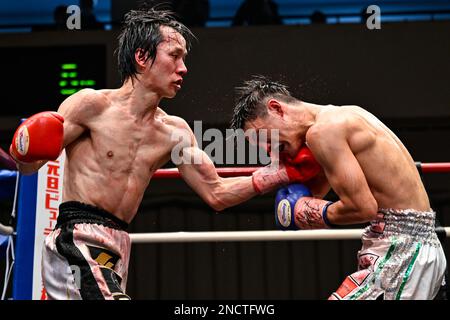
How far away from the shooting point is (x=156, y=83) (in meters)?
2.22

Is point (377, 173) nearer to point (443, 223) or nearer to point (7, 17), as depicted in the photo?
point (443, 223)

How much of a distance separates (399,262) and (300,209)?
319 millimetres

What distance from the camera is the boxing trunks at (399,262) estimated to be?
2000 millimetres

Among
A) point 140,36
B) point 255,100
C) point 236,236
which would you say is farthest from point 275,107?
point 236,236

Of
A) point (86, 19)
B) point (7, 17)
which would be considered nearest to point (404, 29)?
point (86, 19)

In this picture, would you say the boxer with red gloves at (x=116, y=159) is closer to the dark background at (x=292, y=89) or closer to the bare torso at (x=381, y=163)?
the bare torso at (x=381, y=163)

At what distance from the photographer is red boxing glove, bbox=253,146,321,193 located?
223 cm

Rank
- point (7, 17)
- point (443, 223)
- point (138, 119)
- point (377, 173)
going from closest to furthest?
1. point (377, 173)
2. point (138, 119)
3. point (443, 223)
4. point (7, 17)

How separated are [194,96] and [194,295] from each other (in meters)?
1.19

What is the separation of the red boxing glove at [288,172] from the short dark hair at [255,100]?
0.16 m

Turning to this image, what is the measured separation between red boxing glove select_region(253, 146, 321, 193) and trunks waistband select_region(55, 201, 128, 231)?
495mm

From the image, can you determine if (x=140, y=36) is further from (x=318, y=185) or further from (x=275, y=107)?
(x=318, y=185)

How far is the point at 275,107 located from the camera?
2.27 metres

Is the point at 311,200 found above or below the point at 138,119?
below
